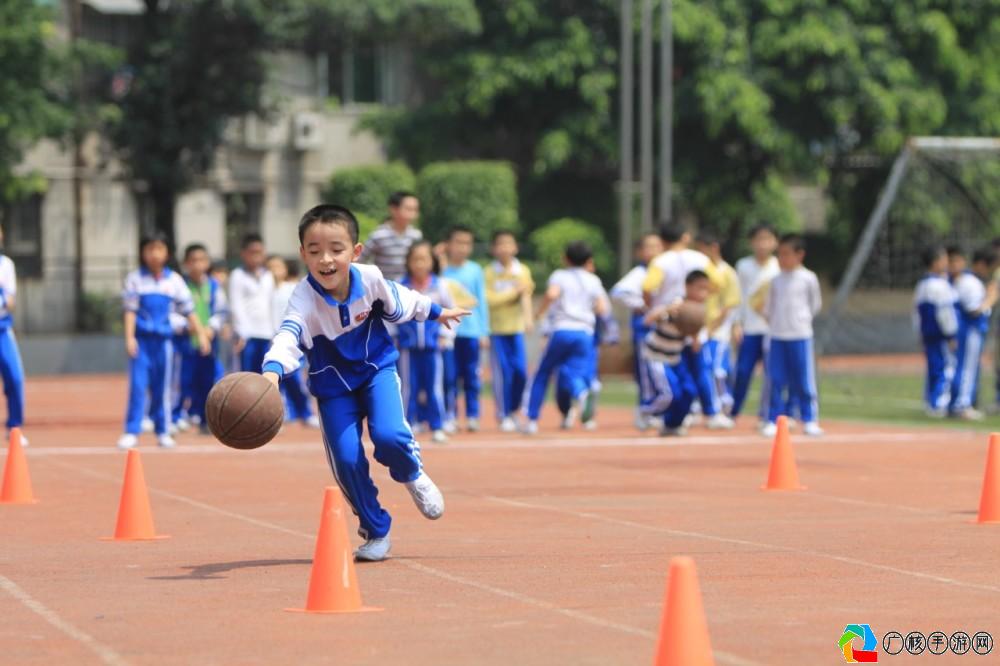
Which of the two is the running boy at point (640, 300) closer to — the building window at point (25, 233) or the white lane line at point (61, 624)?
the white lane line at point (61, 624)

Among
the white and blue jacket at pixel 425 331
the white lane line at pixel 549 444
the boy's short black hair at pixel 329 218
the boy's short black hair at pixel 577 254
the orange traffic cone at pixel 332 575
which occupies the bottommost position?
the white lane line at pixel 549 444

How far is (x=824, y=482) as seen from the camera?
13703mm

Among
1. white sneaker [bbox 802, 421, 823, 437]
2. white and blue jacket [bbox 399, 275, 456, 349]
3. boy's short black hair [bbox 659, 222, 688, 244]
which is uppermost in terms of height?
boy's short black hair [bbox 659, 222, 688, 244]

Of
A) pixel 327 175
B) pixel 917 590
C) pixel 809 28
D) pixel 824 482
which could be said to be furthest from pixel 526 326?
pixel 327 175

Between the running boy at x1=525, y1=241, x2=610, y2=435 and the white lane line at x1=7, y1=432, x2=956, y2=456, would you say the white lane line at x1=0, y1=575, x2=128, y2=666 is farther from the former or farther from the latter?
the running boy at x1=525, y1=241, x2=610, y2=435

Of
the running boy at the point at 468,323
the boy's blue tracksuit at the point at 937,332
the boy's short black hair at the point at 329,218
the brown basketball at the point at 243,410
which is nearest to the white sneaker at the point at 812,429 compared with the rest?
the running boy at the point at 468,323

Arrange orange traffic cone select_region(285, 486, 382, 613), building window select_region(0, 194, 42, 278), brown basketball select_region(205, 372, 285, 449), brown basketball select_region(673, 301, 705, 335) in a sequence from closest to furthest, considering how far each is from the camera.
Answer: orange traffic cone select_region(285, 486, 382, 613), brown basketball select_region(205, 372, 285, 449), brown basketball select_region(673, 301, 705, 335), building window select_region(0, 194, 42, 278)

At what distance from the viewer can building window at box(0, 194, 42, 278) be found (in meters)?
39.1

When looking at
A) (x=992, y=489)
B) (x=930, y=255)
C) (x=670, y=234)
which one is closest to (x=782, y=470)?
(x=992, y=489)

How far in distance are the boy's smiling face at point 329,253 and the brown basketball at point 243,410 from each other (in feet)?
2.35

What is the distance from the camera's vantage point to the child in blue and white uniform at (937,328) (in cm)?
2203

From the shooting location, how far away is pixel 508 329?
1961 cm

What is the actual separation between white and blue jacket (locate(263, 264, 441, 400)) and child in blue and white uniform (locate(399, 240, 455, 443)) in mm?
8185

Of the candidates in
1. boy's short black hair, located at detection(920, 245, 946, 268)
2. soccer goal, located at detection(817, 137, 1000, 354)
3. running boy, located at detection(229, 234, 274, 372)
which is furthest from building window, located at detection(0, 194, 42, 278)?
boy's short black hair, located at detection(920, 245, 946, 268)
